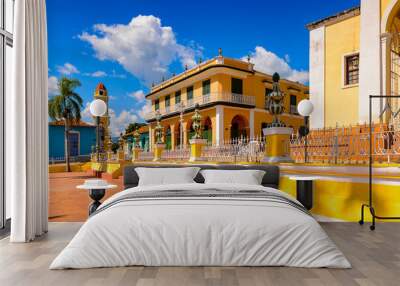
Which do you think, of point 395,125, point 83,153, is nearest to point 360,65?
point 395,125

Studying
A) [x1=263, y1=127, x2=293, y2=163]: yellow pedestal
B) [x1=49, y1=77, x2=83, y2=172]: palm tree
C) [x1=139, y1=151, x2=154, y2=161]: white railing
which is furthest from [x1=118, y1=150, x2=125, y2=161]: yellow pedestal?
[x1=263, y1=127, x2=293, y2=163]: yellow pedestal

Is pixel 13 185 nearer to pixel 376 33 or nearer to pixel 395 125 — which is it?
pixel 395 125

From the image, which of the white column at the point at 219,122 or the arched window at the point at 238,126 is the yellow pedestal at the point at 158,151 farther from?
the arched window at the point at 238,126

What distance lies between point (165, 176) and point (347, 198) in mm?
2637

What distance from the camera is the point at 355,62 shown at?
23.7ft

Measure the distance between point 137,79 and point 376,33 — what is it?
5.36 m

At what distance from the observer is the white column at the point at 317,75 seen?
7.62m

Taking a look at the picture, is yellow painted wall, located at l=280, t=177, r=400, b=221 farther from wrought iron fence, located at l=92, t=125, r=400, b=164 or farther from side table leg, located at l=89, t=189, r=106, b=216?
side table leg, located at l=89, t=189, r=106, b=216

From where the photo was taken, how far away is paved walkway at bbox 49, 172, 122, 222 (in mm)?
4676

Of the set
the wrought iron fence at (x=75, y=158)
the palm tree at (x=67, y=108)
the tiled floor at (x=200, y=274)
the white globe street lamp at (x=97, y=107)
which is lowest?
the tiled floor at (x=200, y=274)

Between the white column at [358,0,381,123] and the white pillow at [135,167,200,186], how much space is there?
461 centimetres

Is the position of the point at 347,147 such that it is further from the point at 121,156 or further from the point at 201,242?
the point at 121,156

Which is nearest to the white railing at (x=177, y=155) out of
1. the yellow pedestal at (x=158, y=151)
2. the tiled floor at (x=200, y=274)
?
the yellow pedestal at (x=158, y=151)

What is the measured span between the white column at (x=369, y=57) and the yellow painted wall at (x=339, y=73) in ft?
1.33
